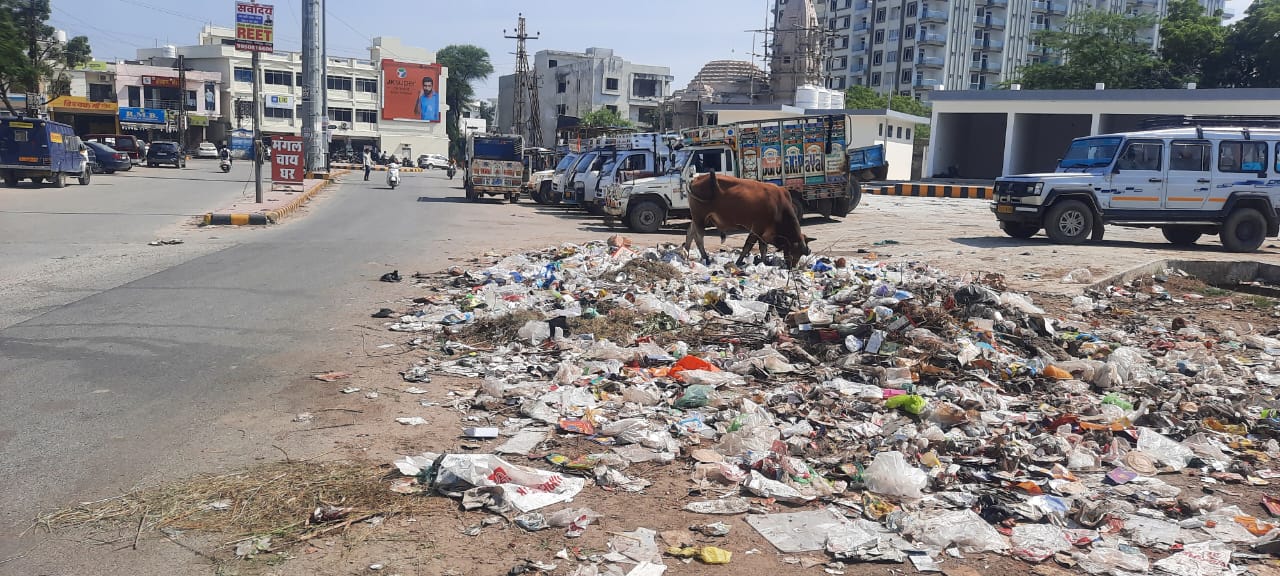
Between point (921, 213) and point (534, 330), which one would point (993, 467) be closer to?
point (534, 330)

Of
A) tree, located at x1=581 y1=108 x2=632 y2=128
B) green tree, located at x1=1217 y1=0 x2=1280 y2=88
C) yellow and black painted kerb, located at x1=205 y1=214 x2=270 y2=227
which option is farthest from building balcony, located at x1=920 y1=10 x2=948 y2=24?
yellow and black painted kerb, located at x1=205 y1=214 x2=270 y2=227

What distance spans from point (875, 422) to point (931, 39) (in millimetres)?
87144

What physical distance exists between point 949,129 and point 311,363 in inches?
1616

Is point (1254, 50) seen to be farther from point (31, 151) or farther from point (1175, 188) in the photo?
point (31, 151)

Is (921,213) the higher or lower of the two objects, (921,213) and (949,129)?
the lower

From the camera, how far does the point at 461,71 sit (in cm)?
10469

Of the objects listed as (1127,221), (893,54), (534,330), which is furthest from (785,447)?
(893,54)

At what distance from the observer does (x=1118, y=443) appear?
5.23 meters

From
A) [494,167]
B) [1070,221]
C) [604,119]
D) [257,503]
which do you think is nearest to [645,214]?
[1070,221]

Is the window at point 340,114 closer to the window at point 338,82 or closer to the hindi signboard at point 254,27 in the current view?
the window at point 338,82

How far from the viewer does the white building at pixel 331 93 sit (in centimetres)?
6912

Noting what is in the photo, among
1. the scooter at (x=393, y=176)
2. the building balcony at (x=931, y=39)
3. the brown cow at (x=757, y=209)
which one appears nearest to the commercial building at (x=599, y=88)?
the building balcony at (x=931, y=39)

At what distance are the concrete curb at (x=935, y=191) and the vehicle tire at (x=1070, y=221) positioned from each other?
18687 mm

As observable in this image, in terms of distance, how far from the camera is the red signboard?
82.9 feet
